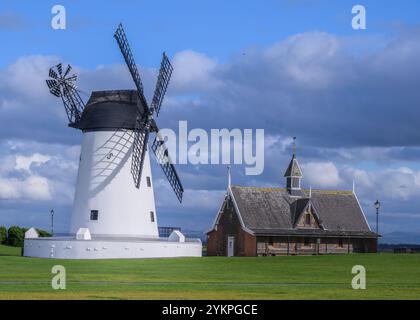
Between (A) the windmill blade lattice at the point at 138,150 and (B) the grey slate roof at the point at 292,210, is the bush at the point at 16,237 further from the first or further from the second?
(A) the windmill blade lattice at the point at 138,150

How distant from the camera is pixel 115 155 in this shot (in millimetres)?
62656

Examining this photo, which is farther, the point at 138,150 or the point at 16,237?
the point at 16,237

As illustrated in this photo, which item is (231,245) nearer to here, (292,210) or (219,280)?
(292,210)

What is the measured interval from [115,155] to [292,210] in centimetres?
1833

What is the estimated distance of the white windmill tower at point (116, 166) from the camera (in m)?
62.4

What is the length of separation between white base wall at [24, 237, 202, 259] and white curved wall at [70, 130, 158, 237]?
1.58 m

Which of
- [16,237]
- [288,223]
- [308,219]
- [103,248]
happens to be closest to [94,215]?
[103,248]

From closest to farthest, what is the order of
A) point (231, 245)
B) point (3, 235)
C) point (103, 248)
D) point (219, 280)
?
1. point (219, 280)
2. point (103, 248)
3. point (231, 245)
4. point (3, 235)

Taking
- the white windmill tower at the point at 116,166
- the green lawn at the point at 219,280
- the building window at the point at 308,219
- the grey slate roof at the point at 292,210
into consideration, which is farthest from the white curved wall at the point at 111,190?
the building window at the point at 308,219

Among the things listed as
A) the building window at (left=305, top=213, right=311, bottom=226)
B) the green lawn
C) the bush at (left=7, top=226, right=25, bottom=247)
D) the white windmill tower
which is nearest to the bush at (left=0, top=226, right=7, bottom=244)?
the bush at (left=7, top=226, right=25, bottom=247)

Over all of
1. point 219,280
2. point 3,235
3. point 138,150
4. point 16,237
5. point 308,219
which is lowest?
point 219,280

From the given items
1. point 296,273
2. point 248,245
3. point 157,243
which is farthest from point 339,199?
point 296,273
